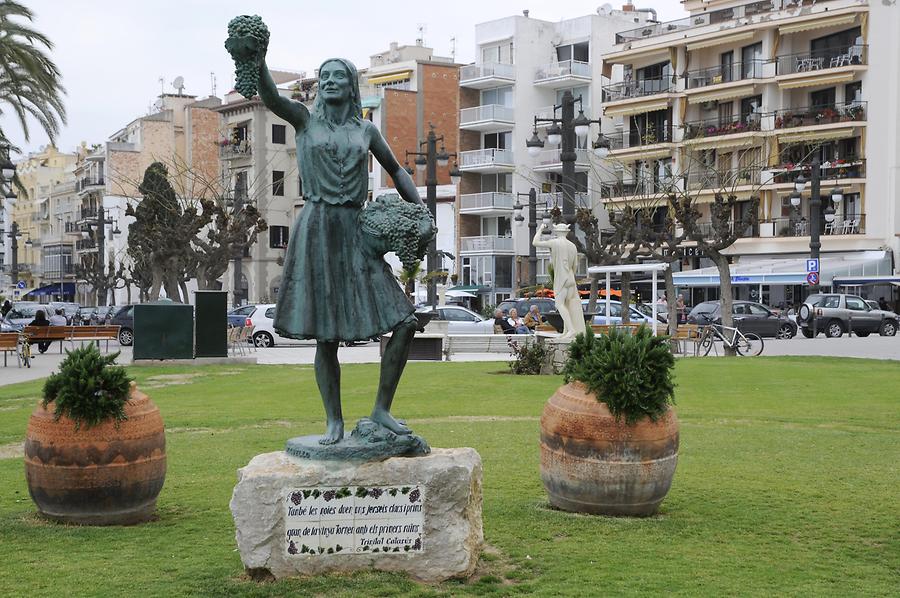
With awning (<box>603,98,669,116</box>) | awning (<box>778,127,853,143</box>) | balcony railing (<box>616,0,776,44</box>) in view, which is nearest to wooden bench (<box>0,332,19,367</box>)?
awning (<box>778,127,853,143</box>)

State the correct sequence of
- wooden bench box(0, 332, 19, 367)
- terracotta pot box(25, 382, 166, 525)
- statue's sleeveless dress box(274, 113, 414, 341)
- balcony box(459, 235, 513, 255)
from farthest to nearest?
balcony box(459, 235, 513, 255) < wooden bench box(0, 332, 19, 367) < terracotta pot box(25, 382, 166, 525) < statue's sleeveless dress box(274, 113, 414, 341)

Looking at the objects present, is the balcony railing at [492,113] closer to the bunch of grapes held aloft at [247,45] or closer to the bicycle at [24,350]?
the bicycle at [24,350]

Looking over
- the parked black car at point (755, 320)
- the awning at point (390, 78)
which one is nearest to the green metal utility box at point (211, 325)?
the parked black car at point (755, 320)

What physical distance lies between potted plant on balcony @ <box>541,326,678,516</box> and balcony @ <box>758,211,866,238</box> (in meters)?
44.2

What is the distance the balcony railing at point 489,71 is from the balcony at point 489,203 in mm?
6526

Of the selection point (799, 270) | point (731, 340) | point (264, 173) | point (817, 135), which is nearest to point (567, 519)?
point (731, 340)

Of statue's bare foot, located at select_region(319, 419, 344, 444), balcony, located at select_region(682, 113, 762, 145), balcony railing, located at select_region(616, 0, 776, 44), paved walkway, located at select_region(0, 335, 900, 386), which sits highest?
balcony railing, located at select_region(616, 0, 776, 44)

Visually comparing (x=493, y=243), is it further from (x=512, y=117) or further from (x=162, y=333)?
(x=162, y=333)

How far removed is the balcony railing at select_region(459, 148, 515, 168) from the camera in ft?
201

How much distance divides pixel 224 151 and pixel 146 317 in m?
53.2

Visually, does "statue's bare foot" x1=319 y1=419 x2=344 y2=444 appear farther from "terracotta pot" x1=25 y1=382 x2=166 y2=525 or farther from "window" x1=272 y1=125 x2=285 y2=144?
"window" x1=272 y1=125 x2=285 y2=144

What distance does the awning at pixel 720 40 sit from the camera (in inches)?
2055

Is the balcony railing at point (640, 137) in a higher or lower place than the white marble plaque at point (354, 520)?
higher

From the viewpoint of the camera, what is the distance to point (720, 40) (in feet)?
174
